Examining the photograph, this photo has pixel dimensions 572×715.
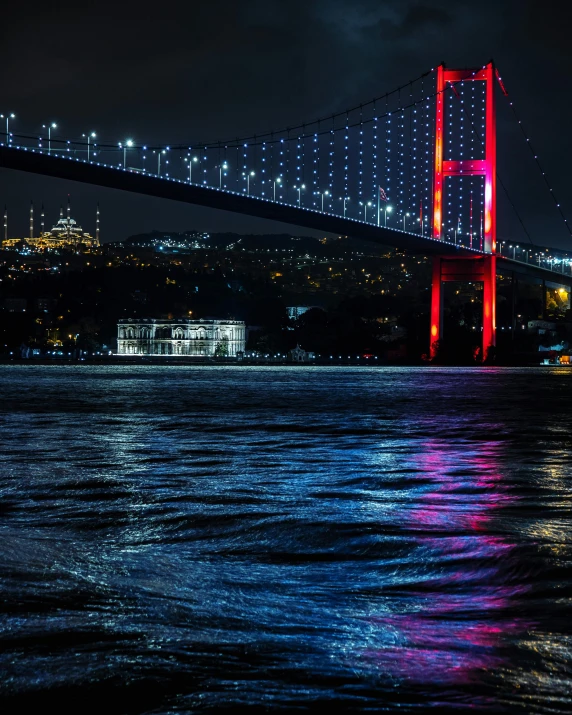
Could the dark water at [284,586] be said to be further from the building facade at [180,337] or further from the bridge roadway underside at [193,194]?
the building facade at [180,337]

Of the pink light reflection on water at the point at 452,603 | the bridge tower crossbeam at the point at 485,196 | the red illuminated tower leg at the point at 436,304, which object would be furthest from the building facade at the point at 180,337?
the pink light reflection on water at the point at 452,603

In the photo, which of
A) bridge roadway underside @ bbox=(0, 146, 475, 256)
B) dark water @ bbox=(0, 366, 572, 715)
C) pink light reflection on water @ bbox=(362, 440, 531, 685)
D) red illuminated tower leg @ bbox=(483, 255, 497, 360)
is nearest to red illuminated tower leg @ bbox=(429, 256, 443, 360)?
red illuminated tower leg @ bbox=(483, 255, 497, 360)

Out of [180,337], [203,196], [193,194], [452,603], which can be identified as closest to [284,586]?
[452,603]

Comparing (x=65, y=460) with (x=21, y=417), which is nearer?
(x=65, y=460)

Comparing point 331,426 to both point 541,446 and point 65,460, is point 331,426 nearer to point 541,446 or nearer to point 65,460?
point 541,446

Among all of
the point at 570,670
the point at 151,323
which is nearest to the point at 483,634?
the point at 570,670

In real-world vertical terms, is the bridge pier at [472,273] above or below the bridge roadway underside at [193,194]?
below

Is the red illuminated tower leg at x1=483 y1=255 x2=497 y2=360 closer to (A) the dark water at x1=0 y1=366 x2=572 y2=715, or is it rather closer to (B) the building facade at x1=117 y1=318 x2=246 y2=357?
(A) the dark water at x1=0 y1=366 x2=572 y2=715
